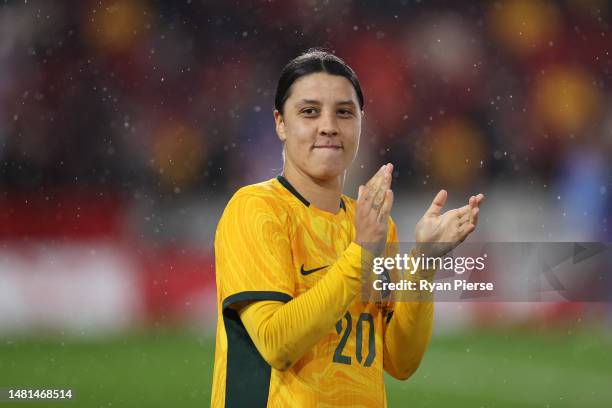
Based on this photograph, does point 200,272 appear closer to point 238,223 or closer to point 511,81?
point 511,81

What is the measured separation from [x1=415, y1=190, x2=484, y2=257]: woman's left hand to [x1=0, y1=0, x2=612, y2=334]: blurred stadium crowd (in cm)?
560

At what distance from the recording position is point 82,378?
235 inches

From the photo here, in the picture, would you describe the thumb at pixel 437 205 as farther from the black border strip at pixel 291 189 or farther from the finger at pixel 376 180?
the black border strip at pixel 291 189

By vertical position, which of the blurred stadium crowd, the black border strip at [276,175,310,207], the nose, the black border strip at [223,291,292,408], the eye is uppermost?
the blurred stadium crowd

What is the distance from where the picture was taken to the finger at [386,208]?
1528 millimetres

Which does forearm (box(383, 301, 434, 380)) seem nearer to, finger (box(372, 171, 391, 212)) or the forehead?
finger (box(372, 171, 391, 212))

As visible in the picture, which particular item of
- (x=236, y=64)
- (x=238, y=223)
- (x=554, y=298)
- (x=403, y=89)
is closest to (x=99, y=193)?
(x=236, y=64)

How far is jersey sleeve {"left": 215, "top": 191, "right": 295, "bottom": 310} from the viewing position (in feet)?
5.22

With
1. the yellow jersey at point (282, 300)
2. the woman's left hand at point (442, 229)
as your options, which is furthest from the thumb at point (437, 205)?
A: the yellow jersey at point (282, 300)

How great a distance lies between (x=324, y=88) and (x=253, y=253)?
1.37ft

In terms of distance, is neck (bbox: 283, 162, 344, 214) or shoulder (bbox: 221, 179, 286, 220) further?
neck (bbox: 283, 162, 344, 214)

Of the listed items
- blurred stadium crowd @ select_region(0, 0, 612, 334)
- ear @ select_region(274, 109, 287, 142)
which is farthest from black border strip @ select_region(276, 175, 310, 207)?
blurred stadium crowd @ select_region(0, 0, 612, 334)

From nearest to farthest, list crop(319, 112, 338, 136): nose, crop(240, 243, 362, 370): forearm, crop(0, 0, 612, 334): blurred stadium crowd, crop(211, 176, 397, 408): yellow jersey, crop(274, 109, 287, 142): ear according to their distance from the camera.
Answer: crop(240, 243, 362, 370): forearm
crop(211, 176, 397, 408): yellow jersey
crop(319, 112, 338, 136): nose
crop(274, 109, 287, 142): ear
crop(0, 0, 612, 334): blurred stadium crowd

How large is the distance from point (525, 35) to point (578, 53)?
687 millimetres
